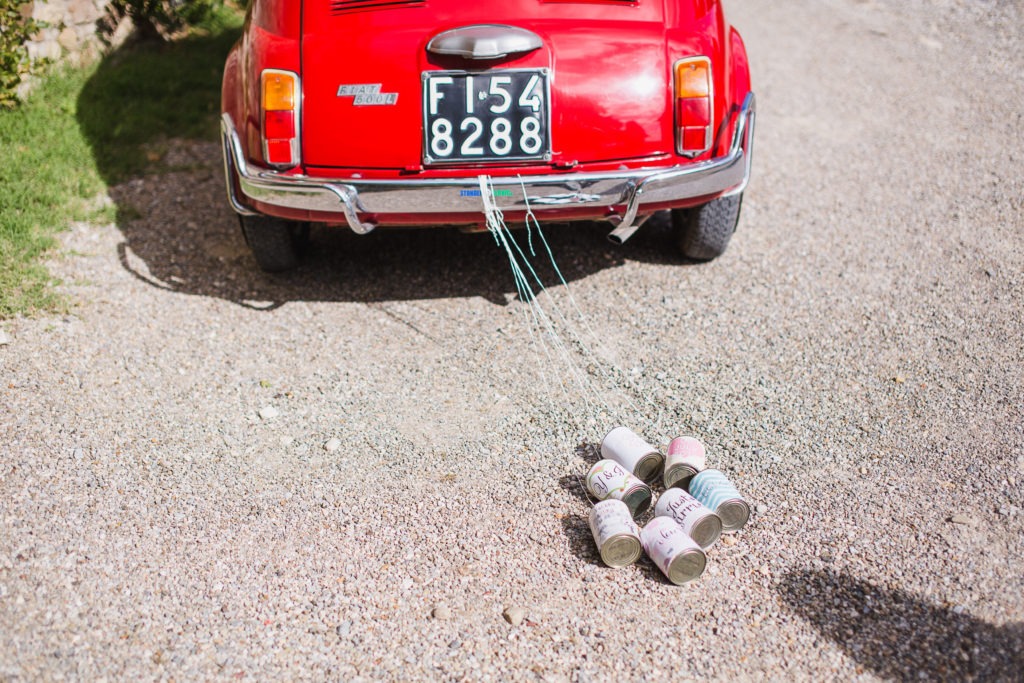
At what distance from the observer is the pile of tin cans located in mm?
2635

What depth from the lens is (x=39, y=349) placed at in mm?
3840

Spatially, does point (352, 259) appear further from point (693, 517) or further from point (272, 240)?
point (693, 517)

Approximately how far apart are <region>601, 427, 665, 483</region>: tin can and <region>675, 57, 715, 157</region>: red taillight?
127 cm

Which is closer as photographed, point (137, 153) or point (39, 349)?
point (39, 349)

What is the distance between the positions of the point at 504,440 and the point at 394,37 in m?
1.70

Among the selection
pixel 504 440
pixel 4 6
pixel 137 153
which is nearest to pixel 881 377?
pixel 504 440

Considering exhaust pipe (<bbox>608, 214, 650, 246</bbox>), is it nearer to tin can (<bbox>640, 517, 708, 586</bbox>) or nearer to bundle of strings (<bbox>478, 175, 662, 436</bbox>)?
bundle of strings (<bbox>478, 175, 662, 436</bbox>)

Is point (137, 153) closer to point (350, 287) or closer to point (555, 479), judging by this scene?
point (350, 287)

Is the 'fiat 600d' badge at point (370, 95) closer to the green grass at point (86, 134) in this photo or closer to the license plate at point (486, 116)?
the license plate at point (486, 116)

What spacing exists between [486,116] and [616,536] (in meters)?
1.75

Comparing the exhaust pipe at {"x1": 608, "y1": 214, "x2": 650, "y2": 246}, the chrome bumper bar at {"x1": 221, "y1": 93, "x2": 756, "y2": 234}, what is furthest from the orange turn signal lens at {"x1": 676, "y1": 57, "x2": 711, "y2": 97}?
the exhaust pipe at {"x1": 608, "y1": 214, "x2": 650, "y2": 246}

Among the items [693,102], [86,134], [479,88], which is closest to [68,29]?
[86,134]

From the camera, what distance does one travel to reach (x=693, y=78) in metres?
3.55

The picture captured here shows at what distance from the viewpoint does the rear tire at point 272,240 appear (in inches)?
163
